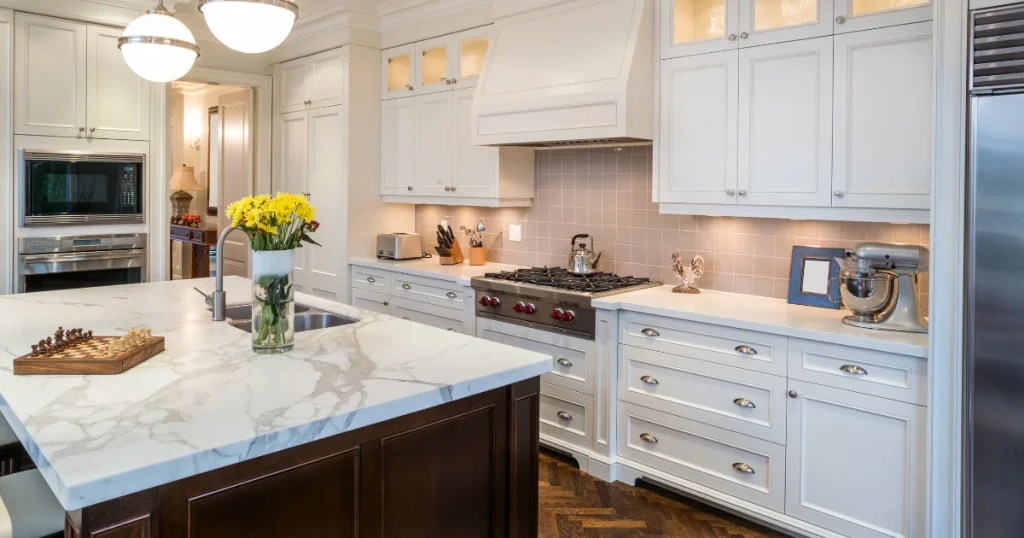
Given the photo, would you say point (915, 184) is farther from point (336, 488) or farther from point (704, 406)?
point (336, 488)

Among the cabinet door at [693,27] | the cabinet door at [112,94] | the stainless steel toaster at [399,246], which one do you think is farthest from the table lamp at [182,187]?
the cabinet door at [693,27]

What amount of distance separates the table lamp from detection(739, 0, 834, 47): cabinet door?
6555mm

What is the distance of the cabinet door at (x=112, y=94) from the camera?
14.6ft

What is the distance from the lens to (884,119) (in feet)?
8.95

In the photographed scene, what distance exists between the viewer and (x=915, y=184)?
2.65 meters

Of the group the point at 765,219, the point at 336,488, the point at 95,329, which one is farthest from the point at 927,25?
the point at 95,329

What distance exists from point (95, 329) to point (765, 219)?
116 inches

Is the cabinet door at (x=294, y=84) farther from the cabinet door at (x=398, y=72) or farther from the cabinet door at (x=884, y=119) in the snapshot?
the cabinet door at (x=884, y=119)

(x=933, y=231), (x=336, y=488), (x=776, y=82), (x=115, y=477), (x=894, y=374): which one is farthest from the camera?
(x=776, y=82)

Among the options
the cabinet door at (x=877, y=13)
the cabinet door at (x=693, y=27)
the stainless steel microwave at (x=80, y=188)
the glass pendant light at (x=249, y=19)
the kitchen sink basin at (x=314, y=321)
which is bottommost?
the kitchen sink basin at (x=314, y=321)

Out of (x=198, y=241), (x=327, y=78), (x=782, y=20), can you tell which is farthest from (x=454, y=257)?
(x=198, y=241)

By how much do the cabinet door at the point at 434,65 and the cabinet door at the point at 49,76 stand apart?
210 centimetres

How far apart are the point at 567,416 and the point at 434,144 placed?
2.10m

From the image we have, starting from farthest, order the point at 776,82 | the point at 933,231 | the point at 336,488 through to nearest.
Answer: the point at 776,82, the point at 933,231, the point at 336,488
